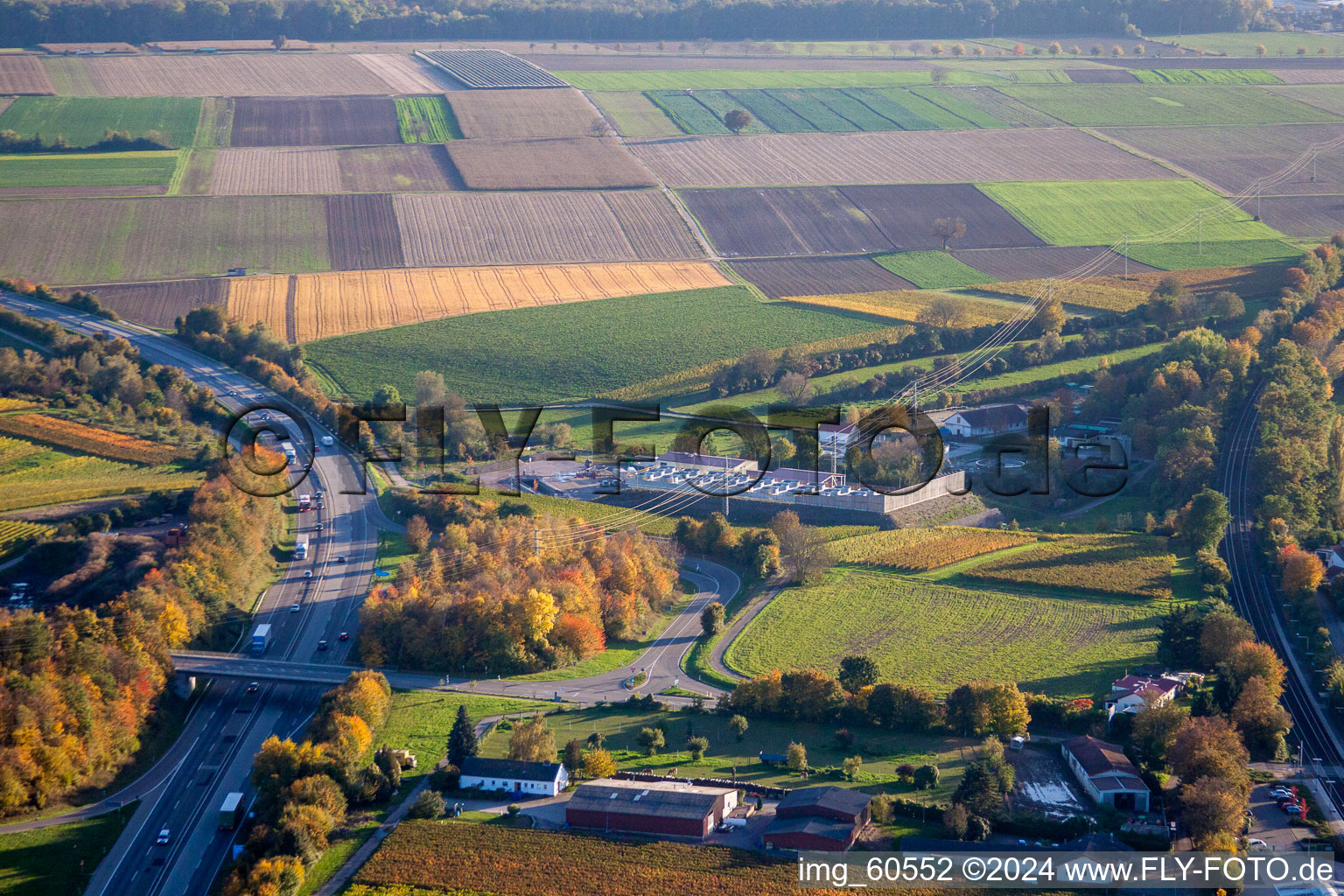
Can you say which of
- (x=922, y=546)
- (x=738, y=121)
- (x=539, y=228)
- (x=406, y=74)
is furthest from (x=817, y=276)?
(x=406, y=74)

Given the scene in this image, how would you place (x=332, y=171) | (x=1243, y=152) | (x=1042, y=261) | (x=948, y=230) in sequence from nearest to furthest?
(x=1042, y=261) → (x=948, y=230) → (x=332, y=171) → (x=1243, y=152)

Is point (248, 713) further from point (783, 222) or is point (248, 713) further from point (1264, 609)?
point (783, 222)

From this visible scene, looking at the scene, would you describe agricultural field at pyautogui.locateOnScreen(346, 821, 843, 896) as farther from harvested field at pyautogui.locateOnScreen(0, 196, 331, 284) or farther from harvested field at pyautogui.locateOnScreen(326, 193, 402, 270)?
harvested field at pyautogui.locateOnScreen(0, 196, 331, 284)

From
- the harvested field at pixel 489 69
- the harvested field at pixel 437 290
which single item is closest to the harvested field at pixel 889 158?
the harvested field at pixel 489 69

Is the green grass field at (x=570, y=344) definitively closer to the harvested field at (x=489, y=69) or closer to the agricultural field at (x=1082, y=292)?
the agricultural field at (x=1082, y=292)

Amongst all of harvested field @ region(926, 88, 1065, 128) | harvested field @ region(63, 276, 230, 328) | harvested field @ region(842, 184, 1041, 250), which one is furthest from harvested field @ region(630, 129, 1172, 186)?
harvested field @ region(63, 276, 230, 328)
